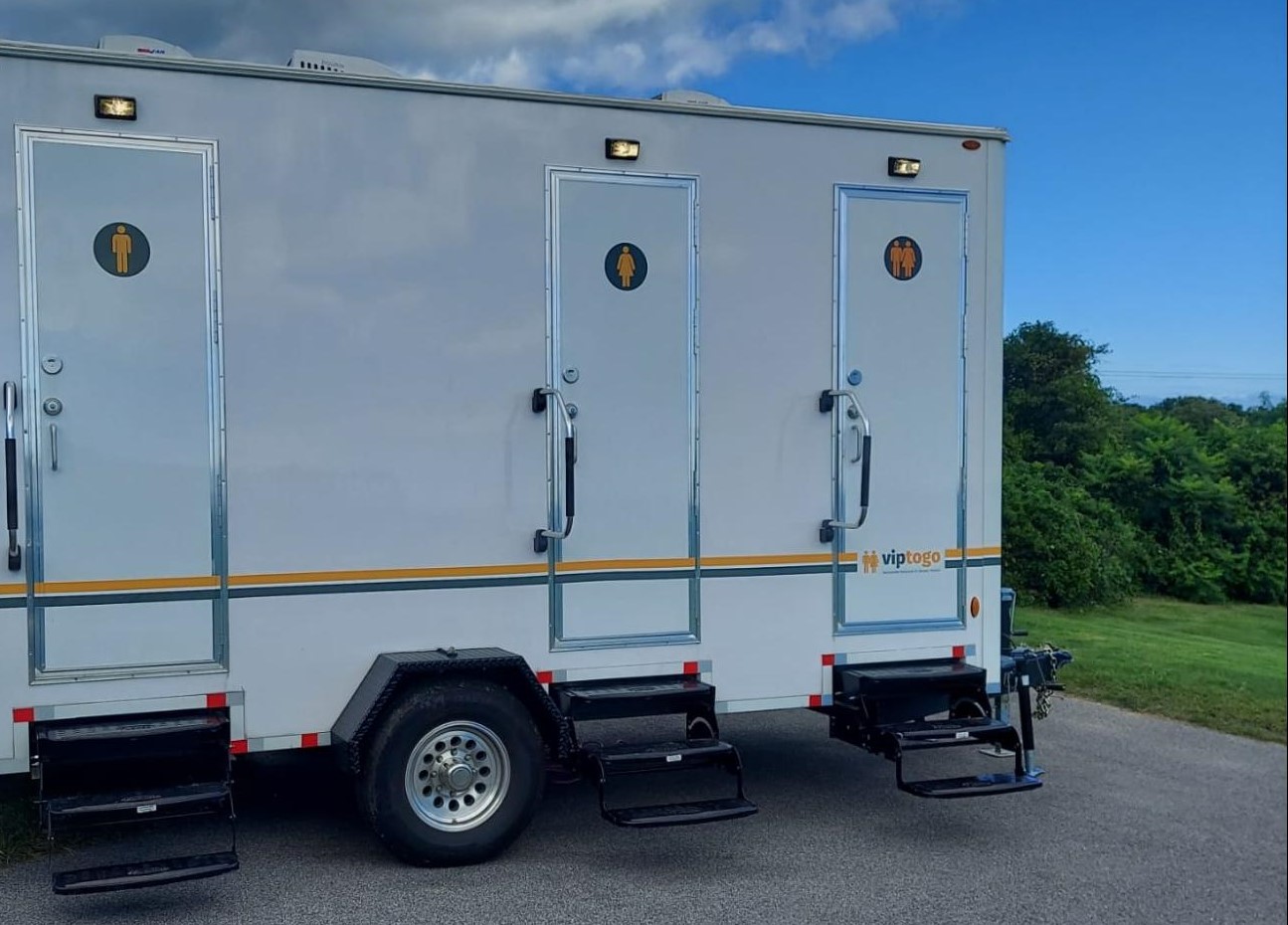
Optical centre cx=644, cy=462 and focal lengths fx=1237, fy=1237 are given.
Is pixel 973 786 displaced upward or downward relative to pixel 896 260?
downward

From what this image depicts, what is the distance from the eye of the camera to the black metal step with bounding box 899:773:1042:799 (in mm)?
5574

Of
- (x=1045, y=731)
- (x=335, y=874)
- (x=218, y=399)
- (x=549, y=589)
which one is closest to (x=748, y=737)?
(x=1045, y=731)

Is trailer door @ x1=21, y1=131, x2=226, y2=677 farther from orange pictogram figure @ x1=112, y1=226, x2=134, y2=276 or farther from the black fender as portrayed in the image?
the black fender

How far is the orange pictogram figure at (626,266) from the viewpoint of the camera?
5617 mm

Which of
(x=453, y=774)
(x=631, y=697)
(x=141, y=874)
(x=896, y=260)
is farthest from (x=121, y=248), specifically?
(x=896, y=260)

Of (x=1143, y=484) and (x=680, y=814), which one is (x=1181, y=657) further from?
(x=680, y=814)

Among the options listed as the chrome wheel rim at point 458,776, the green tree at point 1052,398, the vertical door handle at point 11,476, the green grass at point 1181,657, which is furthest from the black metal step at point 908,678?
the vertical door handle at point 11,476

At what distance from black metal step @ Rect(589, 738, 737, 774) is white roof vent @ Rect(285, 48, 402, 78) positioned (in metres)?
3.06

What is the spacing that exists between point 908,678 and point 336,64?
380cm

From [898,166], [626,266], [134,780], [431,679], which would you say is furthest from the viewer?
[898,166]

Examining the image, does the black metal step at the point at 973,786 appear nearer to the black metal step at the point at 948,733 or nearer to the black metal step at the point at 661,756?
the black metal step at the point at 948,733

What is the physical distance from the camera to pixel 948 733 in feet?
19.1

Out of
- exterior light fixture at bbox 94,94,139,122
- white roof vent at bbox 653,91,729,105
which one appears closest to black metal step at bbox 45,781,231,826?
exterior light fixture at bbox 94,94,139,122

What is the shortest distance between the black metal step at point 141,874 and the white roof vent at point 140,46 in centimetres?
313
